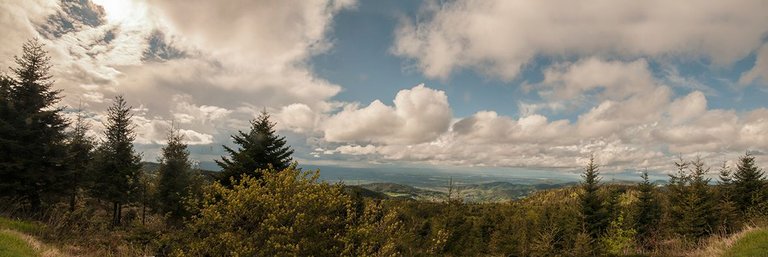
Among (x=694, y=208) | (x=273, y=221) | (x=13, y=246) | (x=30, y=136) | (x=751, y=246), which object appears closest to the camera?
(x=13, y=246)

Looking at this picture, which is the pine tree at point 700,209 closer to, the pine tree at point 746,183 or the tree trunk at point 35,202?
the pine tree at point 746,183

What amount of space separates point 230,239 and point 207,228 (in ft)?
8.55

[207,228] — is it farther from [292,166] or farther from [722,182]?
[722,182]

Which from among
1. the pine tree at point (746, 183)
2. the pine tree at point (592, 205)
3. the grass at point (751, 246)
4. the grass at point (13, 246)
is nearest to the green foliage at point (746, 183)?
the pine tree at point (746, 183)

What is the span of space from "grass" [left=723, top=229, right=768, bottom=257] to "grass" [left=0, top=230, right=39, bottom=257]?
80.4ft

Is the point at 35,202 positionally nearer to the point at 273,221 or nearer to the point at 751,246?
the point at 273,221

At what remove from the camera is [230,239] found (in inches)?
643

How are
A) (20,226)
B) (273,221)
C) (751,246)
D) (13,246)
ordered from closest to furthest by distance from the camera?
(13,246)
(751,246)
(273,221)
(20,226)

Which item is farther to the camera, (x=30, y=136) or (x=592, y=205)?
(x=592, y=205)

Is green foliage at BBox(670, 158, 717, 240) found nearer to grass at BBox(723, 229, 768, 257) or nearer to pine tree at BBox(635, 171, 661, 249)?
pine tree at BBox(635, 171, 661, 249)

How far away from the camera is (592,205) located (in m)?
47.2

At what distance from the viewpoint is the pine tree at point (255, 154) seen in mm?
31609

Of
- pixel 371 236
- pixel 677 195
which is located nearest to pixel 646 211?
pixel 677 195

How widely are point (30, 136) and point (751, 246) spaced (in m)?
43.6
